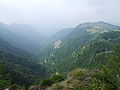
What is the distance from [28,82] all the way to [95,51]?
86.0 metres

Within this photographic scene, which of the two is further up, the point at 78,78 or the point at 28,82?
the point at 78,78

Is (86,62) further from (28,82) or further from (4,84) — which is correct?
(4,84)

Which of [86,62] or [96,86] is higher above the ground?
[96,86]

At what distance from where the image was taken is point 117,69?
49.6 feet

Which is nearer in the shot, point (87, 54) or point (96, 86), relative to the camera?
point (96, 86)

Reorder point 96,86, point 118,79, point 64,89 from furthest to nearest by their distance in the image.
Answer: point 64,89 < point 118,79 < point 96,86

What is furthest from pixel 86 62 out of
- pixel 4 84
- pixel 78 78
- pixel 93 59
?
pixel 78 78

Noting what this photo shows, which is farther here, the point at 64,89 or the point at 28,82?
the point at 28,82

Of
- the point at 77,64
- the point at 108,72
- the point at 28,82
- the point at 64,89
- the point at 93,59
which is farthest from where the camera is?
the point at 77,64

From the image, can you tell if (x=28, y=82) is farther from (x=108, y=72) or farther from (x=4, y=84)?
(x=108, y=72)

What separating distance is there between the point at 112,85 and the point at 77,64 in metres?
175

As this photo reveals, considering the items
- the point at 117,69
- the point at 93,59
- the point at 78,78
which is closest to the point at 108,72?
the point at 117,69

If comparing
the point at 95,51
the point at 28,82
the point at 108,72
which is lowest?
the point at 28,82

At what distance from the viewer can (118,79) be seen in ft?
47.1
